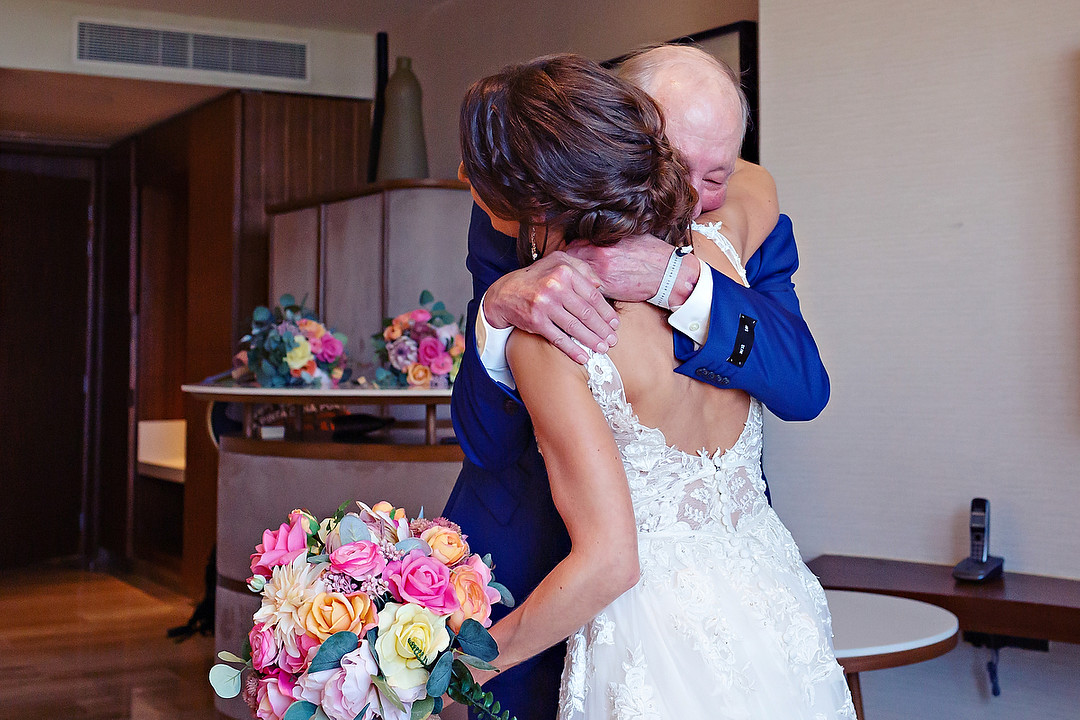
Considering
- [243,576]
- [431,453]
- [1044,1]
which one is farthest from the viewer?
[243,576]

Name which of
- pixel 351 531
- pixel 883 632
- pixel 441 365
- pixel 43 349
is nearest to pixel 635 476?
pixel 351 531

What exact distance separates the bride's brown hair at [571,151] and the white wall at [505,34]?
272cm

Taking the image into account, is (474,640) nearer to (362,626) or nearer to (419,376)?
(362,626)

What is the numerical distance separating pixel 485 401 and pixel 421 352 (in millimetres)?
2250

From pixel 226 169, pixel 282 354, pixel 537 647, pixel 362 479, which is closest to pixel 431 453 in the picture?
pixel 362 479

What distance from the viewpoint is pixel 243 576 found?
357 centimetres

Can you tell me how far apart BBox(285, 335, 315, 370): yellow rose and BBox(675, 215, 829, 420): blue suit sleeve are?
254 centimetres

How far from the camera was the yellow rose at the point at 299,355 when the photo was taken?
144 inches

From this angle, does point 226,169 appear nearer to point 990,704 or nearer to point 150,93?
point 150,93

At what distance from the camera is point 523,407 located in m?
1.33

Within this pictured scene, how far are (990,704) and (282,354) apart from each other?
251 cm

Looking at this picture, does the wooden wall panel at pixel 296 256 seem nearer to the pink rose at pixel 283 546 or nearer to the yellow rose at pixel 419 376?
the yellow rose at pixel 419 376

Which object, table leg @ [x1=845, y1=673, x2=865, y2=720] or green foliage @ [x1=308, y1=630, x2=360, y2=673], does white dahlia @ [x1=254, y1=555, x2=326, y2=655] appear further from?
table leg @ [x1=845, y1=673, x2=865, y2=720]

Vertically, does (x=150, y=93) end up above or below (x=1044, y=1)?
above
